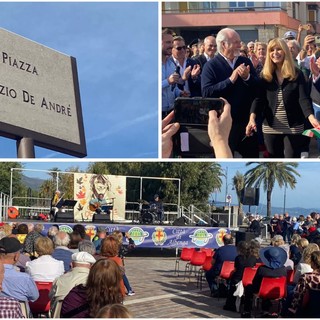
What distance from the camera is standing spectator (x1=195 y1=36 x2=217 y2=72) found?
8164mm

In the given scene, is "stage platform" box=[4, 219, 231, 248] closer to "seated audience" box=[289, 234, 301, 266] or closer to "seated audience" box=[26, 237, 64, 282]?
"seated audience" box=[289, 234, 301, 266]

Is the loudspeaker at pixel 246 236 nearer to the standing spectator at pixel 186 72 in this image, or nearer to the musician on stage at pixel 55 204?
the standing spectator at pixel 186 72

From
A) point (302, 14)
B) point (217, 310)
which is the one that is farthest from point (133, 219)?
point (302, 14)

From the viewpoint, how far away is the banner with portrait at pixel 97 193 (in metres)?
18.1

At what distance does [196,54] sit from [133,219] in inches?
423

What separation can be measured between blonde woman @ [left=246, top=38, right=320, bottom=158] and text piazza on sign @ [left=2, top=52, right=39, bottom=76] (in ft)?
15.4

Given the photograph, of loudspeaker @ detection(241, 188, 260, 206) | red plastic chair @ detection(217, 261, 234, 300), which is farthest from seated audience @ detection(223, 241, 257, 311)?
loudspeaker @ detection(241, 188, 260, 206)

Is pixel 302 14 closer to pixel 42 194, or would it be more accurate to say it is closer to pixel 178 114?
pixel 178 114

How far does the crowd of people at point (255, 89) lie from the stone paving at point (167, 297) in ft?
6.07

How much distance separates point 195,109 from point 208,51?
678 millimetres

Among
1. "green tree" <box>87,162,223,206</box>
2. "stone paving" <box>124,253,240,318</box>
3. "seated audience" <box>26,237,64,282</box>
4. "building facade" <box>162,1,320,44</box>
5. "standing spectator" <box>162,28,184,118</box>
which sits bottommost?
"stone paving" <box>124,253,240,318</box>

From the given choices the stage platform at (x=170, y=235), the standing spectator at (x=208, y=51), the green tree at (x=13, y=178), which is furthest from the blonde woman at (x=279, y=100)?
the green tree at (x=13, y=178)

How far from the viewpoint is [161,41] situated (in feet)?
26.6

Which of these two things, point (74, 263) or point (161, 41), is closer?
point (74, 263)
